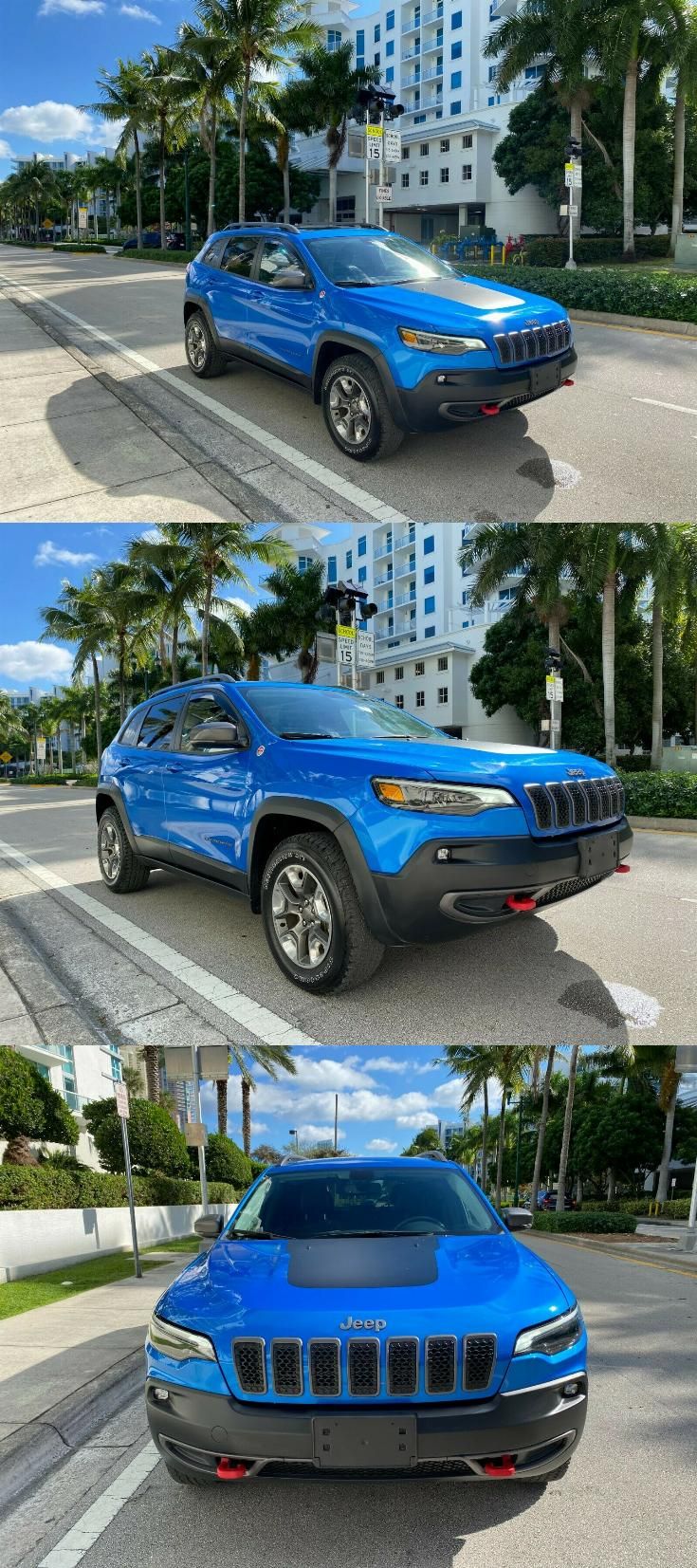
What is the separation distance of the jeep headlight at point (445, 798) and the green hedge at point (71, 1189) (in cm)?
1097

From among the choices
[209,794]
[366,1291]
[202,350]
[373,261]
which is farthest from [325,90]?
[366,1291]

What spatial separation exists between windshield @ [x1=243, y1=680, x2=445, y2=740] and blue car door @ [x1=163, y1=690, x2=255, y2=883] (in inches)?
7.7

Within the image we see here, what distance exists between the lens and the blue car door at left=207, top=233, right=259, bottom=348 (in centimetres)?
900

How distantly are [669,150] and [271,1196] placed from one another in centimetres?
4048

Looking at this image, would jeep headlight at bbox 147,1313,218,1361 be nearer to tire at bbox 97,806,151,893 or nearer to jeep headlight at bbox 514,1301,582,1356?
jeep headlight at bbox 514,1301,582,1356

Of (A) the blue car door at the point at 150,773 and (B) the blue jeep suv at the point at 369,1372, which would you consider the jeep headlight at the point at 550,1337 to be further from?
(A) the blue car door at the point at 150,773

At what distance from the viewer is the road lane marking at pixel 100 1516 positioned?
9.95 ft

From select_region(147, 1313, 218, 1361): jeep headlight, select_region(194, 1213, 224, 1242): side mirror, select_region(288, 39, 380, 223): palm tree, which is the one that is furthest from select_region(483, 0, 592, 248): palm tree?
select_region(147, 1313, 218, 1361): jeep headlight

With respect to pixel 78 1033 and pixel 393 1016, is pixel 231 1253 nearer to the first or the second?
pixel 393 1016

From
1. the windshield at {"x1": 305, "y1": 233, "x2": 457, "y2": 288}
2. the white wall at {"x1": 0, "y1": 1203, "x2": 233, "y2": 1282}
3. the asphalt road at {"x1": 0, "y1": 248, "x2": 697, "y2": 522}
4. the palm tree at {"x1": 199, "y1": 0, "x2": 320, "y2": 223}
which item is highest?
the palm tree at {"x1": 199, "y1": 0, "x2": 320, "y2": 223}

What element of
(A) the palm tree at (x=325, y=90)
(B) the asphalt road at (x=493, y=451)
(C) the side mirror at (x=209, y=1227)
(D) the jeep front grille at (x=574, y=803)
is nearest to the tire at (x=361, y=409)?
(B) the asphalt road at (x=493, y=451)

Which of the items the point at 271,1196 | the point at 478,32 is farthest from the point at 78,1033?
the point at 478,32

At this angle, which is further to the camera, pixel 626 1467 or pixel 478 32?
pixel 478 32

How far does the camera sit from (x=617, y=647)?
86.2 ft
